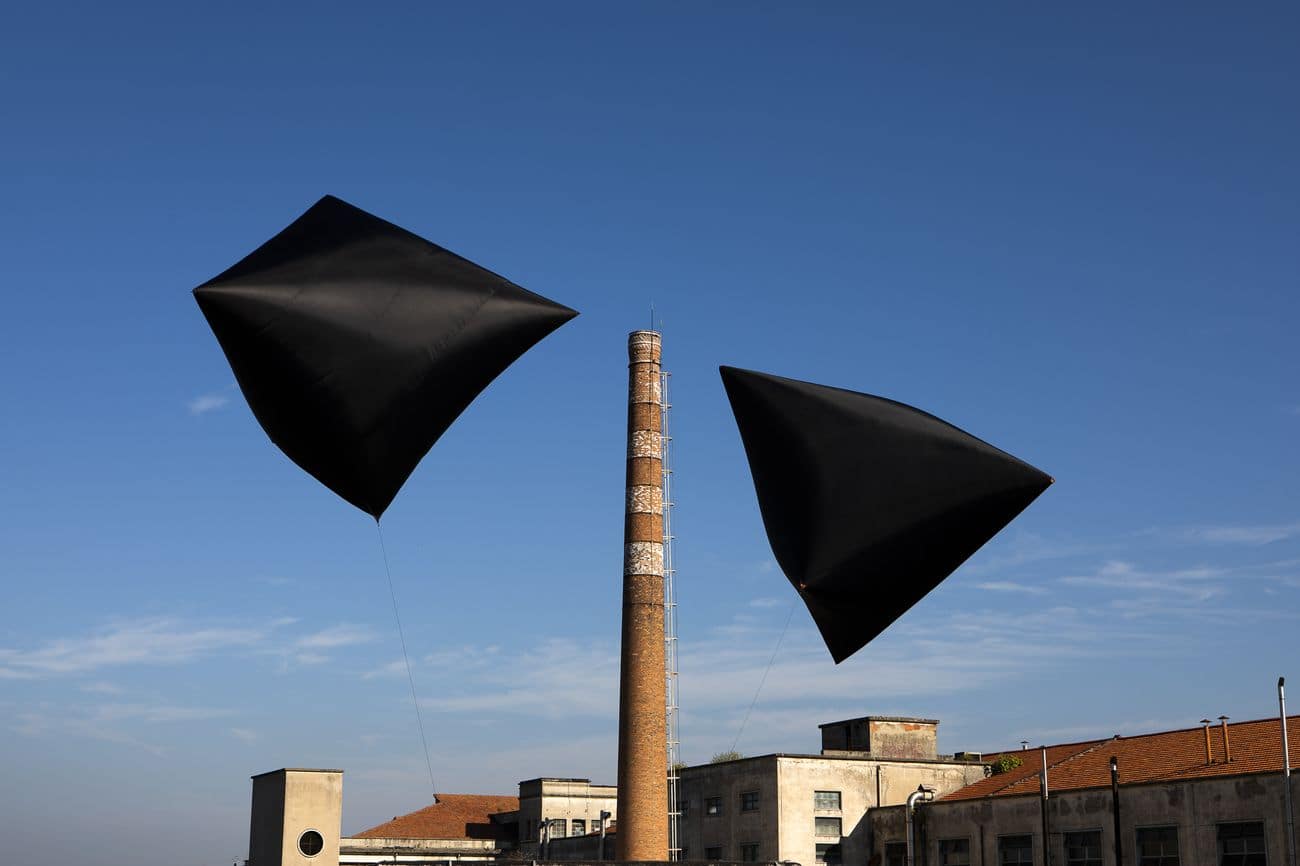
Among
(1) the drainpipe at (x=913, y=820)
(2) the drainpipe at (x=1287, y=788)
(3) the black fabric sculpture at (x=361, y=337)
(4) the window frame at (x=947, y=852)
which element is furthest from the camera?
(1) the drainpipe at (x=913, y=820)

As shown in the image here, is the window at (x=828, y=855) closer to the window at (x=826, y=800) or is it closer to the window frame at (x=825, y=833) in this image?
the window frame at (x=825, y=833)

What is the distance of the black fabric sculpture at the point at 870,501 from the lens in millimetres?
15141

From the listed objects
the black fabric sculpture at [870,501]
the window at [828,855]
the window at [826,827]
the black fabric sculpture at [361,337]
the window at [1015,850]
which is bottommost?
the window at [828,855]

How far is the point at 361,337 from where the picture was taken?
15562 millimetres

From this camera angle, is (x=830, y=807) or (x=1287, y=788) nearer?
(x=1287, y=788)

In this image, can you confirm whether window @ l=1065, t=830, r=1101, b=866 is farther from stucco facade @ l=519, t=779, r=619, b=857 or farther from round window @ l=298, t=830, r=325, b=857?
stucco facade @ l=519, t=779, r=619, b=857

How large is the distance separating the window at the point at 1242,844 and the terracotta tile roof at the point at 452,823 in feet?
144

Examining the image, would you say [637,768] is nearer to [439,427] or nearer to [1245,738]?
[1245,738]

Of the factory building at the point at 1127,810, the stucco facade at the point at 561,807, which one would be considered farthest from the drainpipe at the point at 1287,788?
the stucco facade at the point at 561,807

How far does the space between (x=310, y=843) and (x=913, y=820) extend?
22124 mm

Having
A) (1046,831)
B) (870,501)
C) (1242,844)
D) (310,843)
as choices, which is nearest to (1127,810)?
(1046,831)

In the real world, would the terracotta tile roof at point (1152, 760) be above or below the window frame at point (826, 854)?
above

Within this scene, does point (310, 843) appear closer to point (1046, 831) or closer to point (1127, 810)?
point (1046, 831)

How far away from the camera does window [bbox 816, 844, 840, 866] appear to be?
54344mm
